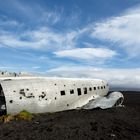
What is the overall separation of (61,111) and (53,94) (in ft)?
8.30

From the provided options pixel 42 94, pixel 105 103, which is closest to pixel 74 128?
pixel 42 94

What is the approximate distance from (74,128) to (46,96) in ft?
23.5

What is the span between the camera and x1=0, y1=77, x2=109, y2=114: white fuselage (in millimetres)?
25219

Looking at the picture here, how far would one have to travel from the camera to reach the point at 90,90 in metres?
35.6

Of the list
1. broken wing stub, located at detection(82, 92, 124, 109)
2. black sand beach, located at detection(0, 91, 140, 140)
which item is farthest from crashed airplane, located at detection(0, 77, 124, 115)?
black sand beach, located at detection(0, 91, 140, 140)

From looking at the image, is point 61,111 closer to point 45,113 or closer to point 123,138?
point 45,113

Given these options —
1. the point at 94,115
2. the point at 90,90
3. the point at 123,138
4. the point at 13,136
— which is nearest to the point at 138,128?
the point at 123,138

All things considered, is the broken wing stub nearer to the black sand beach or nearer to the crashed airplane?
the crashed airplane

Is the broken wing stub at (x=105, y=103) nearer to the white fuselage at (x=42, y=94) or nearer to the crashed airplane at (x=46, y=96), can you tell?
the crashed airplane at (x=46, y=96)

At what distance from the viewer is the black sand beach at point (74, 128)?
18872mm

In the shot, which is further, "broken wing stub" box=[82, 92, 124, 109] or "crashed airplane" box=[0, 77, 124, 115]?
"broken wing stub" box=[82, 92, 124, 109]

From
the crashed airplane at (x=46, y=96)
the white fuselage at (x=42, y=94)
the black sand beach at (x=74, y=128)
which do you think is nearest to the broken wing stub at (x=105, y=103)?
the crashed airplane at (x=46, y=96)

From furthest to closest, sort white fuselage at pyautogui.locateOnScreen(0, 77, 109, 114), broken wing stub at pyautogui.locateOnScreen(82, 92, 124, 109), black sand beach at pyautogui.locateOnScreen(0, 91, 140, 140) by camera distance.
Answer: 1. broken wing stub at pyautogui.locateOnScreen(82, 92, 124, 109)
2. white fuselage at pyautogui.locateOnScreen(0, 77, 109, 114)
3. black sand beach at pyautogui.locateOnScreen(0, 91, 140, 140)

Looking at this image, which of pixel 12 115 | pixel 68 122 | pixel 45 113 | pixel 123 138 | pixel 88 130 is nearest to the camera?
pixel 123 138
